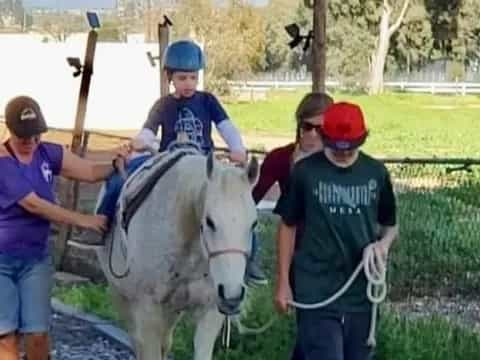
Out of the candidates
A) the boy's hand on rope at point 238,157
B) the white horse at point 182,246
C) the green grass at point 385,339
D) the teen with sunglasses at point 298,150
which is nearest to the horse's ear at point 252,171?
the white horse at point 182,246

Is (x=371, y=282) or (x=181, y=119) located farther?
(x=181, y=119)

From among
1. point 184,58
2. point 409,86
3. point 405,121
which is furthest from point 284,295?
point 409,86

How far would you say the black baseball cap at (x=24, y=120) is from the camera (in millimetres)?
5934

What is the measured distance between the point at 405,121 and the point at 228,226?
124 feet

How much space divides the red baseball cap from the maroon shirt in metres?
1.04

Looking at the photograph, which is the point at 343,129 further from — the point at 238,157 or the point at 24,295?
the point at 24,295

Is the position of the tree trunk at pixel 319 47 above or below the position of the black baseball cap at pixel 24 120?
above

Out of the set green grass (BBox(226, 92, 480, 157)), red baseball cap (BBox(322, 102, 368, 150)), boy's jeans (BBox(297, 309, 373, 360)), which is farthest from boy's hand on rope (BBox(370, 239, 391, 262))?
green grass (BBox(226, 92, 480, 157))

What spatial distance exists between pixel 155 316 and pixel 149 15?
5267cm

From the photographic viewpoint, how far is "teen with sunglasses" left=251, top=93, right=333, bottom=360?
232 inches

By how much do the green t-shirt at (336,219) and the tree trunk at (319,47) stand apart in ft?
11.9

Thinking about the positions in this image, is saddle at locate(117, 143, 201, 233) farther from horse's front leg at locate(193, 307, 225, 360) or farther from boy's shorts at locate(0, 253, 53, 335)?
horse's front leg at locate(193, 307, 225, 360)

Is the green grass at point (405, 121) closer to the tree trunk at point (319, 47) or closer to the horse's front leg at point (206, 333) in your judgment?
the tree trunk at point (319, 47)

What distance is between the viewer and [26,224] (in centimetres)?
611
